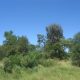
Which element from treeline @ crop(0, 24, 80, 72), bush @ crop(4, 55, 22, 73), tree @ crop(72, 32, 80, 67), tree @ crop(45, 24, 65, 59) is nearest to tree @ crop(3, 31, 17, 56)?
treeline @ crop(0, 24, 80, 72)

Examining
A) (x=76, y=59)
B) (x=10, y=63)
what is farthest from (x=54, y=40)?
(x=10, y=63)

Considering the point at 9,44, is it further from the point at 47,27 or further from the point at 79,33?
the point at 79,33

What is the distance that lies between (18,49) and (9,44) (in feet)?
10.7

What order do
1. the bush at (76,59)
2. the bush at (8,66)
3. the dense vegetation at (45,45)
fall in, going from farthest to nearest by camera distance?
the dense vegetation at (45,45) → the bush at (76,59) → the bush at (8,66)

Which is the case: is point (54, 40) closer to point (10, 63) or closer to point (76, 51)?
point (76, 51)

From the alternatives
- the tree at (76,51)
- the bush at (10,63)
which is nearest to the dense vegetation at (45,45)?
the tree at (76,51)

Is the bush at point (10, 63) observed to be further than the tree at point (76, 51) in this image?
No

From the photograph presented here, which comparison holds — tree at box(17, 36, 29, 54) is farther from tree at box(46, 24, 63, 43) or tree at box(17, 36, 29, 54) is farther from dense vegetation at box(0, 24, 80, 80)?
tree at box(46, 24, 63, 43)

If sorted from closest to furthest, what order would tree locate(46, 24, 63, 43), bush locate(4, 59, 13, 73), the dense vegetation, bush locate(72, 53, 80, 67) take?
bush locate(4, 59, 13, 73)
bush locate(72, 53, 80, 67)
the dense vegetation
tree locate(46, 24, 63, 43)

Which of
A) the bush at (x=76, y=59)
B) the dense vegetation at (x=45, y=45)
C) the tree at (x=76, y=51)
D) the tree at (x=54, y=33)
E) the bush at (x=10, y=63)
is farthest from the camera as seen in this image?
the tree at (x=54, y=33)

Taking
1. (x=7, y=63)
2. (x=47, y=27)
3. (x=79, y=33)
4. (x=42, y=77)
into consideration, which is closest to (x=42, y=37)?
(x=47, y=27)

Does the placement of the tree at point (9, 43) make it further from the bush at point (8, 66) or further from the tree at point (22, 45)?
the bush at point (8, 66)

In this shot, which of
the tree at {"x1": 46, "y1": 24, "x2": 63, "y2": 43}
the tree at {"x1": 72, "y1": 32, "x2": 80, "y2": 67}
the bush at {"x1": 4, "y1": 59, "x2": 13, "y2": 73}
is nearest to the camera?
the bush at {"x1": 4, "y1": 59, "x2": 13, "y2": 73}

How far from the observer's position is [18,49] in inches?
2207
